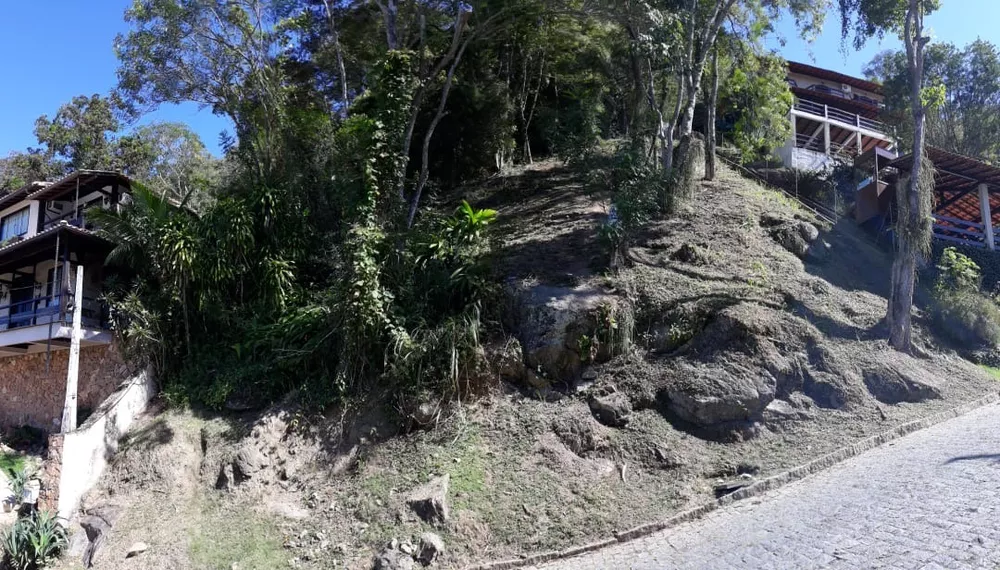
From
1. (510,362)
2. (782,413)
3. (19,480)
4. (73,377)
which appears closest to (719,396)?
(782,413)

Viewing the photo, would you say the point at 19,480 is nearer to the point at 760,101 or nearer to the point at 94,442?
the point at 94,442

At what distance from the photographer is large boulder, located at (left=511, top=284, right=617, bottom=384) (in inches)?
418

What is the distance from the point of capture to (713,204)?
15.9 meters

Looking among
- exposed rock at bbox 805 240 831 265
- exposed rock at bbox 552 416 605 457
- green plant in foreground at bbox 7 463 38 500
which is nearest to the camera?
exposed rock at bbox 552 416 605 457

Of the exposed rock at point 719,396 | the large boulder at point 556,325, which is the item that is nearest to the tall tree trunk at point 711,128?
the large boulder at point 556,325

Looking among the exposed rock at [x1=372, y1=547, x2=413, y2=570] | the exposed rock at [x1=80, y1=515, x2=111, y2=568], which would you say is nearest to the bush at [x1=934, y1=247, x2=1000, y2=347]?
the exposed rock at [x1=372, y1=547, x2=413, y2=570]

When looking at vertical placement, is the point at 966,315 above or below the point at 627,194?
below

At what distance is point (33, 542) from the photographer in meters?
9.46

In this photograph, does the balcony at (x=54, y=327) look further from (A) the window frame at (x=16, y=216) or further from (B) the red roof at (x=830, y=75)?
(B) the red roof at (x=830, y=75)

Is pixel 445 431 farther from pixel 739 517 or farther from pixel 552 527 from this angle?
pixel 739 517

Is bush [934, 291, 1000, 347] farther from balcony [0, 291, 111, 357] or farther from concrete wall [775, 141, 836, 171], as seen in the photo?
balcony [0, 291, 111, 357]

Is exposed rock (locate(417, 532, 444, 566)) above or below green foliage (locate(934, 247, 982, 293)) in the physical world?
below

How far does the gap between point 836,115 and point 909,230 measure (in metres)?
20.5

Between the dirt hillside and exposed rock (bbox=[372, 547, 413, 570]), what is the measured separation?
0.52 ft
